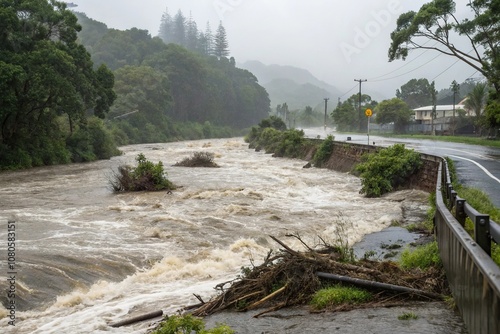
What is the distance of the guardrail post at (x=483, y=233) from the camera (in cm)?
479

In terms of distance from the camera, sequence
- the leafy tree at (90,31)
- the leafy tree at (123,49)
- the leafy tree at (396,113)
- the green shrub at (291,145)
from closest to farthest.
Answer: the green shrub at (291,145) < the leafy tree at (396,113) < the leafy tree at (123,49) < the leafy tree at (90,31)

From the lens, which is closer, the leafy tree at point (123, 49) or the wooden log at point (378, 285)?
the wooden log at point (378, 285)

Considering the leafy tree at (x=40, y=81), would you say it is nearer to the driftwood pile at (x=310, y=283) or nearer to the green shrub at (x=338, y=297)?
the driftwood pile at (x=310, y=283)

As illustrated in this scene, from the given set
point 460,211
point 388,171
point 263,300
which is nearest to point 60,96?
point 388,171

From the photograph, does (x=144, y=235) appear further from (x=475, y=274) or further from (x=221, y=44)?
(x=221, y=44)

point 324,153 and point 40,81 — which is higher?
point 40,81

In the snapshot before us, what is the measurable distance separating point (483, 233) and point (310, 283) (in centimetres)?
291

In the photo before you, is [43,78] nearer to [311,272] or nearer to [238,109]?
[311,272]

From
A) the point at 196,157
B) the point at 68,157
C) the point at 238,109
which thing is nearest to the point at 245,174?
the point at 196,157

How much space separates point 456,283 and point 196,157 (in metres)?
31.5

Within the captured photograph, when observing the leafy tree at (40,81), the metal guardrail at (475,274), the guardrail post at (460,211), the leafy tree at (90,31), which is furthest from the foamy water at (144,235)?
the leafy tree at (90,31)

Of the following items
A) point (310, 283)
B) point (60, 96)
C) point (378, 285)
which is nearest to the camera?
point (378, 285)

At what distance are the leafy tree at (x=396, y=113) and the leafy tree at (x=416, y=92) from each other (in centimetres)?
4537

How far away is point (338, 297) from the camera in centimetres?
677
